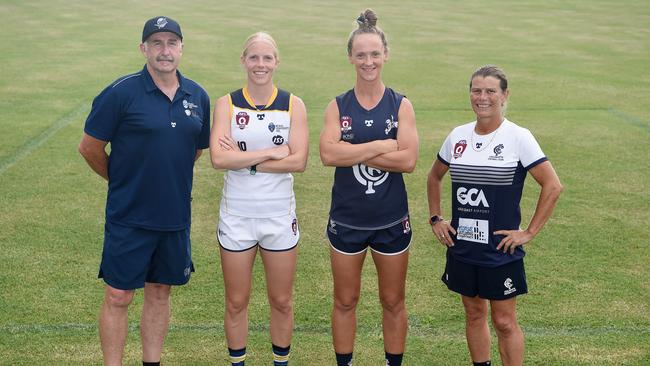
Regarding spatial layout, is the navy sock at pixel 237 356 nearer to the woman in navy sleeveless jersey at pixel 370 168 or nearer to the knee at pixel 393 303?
the woman in navy sleeveless jersey at pixel 370 168

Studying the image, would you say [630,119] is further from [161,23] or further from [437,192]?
[161,23]

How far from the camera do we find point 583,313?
688 cm

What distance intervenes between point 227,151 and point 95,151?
860 millimetres

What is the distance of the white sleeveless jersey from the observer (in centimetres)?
545

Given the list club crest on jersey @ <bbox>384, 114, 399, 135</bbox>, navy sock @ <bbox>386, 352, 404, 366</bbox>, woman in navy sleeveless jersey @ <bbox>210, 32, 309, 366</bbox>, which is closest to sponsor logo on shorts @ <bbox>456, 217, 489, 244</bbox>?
club crest on jersey @ <bbox>384, 114, 399, 135</bbox>

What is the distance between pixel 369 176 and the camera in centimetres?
550

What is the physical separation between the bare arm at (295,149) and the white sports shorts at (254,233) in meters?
0.33

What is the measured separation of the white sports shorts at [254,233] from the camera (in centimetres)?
546

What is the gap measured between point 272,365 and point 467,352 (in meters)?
1.48

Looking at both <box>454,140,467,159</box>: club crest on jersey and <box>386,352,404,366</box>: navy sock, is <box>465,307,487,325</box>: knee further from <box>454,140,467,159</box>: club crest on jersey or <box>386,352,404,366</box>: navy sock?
<box>454,140,467,159</box>: club crest on jersey

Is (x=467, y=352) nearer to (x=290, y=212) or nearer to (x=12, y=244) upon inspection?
(x=290, y=212)

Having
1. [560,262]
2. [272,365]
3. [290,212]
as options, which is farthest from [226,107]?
[560,262]

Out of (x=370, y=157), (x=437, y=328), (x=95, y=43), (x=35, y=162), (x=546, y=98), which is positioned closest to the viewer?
(x=370, y=157)

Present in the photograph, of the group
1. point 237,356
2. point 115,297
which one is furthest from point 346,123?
point 115,297
